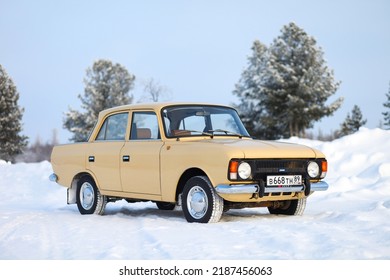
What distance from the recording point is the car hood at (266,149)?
8.08 m

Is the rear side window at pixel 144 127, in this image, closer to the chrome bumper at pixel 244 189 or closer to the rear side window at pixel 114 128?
the rear side window at pixel 114 128

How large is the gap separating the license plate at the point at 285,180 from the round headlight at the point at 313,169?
27cm

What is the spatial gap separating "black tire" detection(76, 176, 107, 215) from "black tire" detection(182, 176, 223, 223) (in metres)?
2.46

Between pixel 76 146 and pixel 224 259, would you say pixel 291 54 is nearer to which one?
pixel 76 146

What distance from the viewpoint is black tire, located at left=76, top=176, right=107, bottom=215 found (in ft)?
34.4

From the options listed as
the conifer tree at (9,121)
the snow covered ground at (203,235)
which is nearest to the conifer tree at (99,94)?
the conifer tree at (9,121)

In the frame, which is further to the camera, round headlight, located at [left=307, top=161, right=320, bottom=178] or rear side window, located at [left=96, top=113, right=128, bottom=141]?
rear side window, located at [left=96, top=113, right=128, bottom=141]

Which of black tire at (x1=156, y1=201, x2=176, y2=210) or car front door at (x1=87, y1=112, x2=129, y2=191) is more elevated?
car front door at (x1=87, y1=112, x2=129, y2=191)

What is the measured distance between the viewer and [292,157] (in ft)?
27.8

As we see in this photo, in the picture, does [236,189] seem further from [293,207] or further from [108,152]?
[108,152]

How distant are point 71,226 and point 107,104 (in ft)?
178

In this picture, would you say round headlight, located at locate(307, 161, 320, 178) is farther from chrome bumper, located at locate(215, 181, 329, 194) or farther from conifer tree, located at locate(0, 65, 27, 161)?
conifer tree, located at locate(0, 65, 27, 161)

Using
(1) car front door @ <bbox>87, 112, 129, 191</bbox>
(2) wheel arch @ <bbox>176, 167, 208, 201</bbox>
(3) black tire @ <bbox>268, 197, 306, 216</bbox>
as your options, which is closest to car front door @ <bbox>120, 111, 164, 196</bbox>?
(1) car front door @ <bbox>87, 112, 129, 191</bbox>
